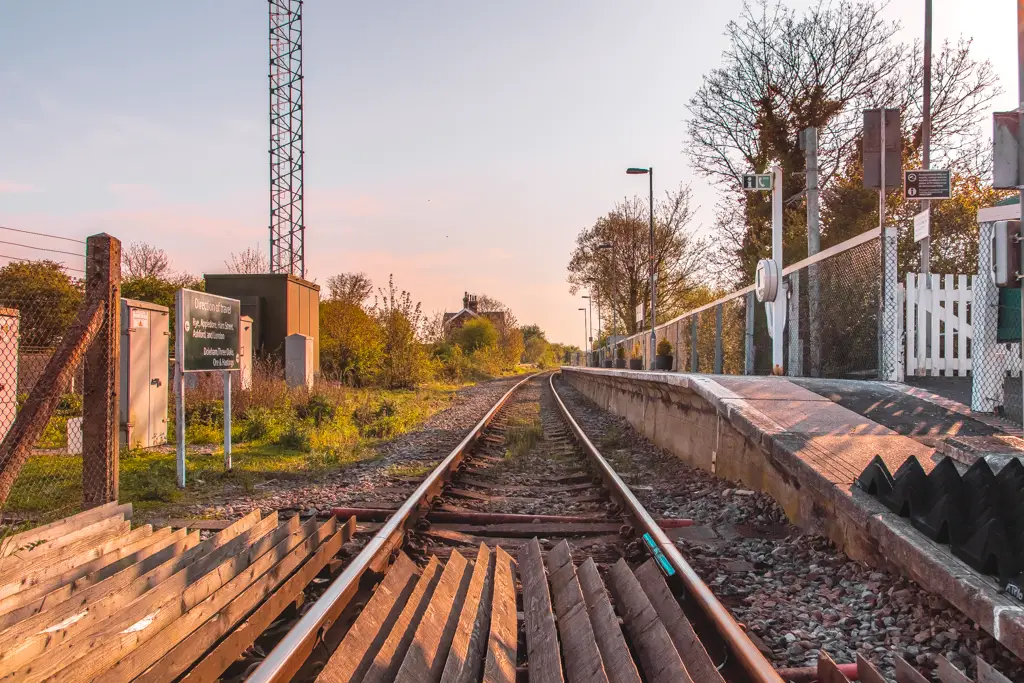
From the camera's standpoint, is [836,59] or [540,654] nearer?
[540,654]

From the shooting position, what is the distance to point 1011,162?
4516 millimetres

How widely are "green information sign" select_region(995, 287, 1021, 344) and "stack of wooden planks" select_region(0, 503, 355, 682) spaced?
22.8 ft

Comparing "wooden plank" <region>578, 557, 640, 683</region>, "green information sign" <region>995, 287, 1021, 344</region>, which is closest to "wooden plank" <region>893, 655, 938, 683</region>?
"wooden plank" <region>578, 557, 640, 683</region>

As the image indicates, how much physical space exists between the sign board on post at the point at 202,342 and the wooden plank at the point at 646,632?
4.75m

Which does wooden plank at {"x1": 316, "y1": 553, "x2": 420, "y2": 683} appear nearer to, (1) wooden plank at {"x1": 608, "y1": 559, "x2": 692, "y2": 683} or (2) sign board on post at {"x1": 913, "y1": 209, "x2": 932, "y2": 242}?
(1) wooden plank at {"x1": 608, "y1": 559, "x2": 692, "y2": 683}

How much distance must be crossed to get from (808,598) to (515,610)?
1.55 meters

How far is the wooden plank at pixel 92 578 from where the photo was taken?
8.79ft

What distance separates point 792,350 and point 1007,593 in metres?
9.51

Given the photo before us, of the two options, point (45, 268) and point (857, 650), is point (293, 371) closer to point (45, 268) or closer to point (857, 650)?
point (45, 268)

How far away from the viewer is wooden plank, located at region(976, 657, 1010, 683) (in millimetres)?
2387

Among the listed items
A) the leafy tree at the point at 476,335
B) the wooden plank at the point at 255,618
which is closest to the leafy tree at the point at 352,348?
the wooden plank at the point at 255,618


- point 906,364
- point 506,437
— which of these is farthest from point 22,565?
point 906,364

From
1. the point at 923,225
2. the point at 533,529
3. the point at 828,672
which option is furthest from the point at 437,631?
the point at 923,225

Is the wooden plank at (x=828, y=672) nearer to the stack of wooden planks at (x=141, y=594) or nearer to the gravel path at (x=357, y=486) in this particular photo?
the stack of wooden planks at (x=141, y=594)
